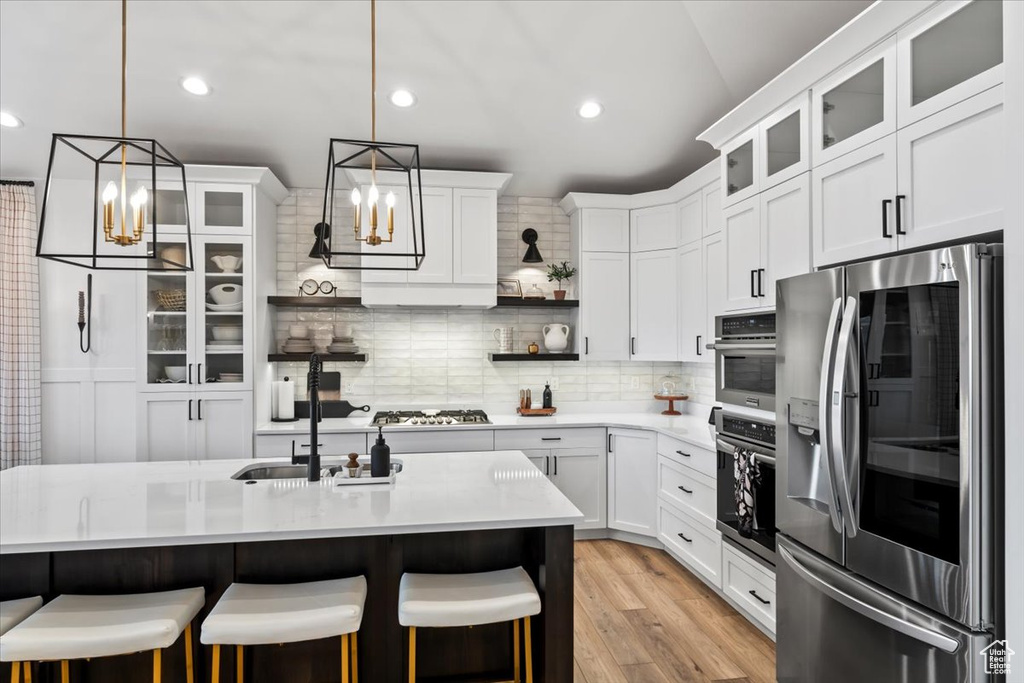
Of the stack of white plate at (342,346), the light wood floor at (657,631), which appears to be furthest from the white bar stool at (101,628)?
the stack of white plate at (342,346)

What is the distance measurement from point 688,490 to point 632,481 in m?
0.65

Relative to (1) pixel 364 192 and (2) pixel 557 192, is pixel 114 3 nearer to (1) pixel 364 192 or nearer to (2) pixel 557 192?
(1) pixel 364 192

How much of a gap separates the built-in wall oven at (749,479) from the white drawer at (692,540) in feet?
0.80

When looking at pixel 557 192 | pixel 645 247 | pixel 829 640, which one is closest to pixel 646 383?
pixel 645 247

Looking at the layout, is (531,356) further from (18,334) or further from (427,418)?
(18,334)

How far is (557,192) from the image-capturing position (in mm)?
4824

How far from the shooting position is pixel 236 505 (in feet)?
6.66

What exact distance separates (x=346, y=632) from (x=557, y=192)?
3829 mm

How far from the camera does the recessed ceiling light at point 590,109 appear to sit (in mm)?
3790

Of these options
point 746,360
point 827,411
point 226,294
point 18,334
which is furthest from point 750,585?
point 18,334

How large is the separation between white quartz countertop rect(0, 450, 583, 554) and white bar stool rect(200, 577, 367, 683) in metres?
0.21

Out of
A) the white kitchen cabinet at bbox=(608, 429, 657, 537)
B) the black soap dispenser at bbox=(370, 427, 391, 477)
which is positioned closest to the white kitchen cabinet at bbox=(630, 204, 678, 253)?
the white kitchen cabinet at bbox=(608, 429, 657, 537)

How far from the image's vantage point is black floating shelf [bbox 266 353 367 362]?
4285 millimetres

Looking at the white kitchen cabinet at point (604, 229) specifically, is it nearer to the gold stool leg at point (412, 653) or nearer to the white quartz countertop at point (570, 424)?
the white quartz countertop at point (570, 424)
